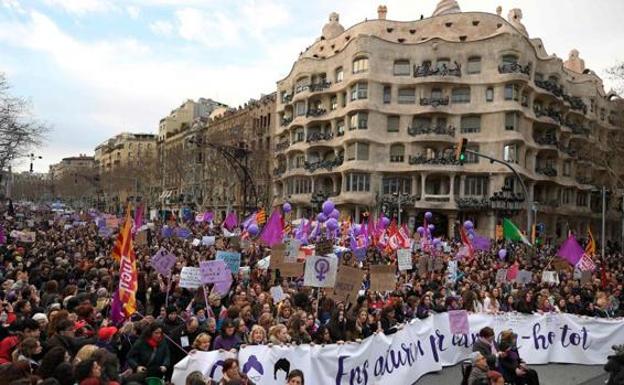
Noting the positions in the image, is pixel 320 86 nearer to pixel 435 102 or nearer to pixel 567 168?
pixel 435 102

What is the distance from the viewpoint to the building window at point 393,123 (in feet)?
181

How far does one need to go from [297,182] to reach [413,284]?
4666cm

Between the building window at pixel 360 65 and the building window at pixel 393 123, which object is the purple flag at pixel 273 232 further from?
the building window at pixel 360 65

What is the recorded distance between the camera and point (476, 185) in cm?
5281

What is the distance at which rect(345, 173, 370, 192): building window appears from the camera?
54.2m

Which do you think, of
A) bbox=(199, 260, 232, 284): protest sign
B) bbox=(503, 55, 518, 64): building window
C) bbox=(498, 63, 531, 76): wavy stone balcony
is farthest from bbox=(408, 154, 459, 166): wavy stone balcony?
bbox=(199, 260, 232, 284): protest sign

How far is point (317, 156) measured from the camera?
60.8m

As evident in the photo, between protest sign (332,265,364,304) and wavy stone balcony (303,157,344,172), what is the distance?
150ft

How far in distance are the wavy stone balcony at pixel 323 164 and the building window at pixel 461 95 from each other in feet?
37.2

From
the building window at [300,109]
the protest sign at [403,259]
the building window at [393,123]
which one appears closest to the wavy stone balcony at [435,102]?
the building window at [393,123]

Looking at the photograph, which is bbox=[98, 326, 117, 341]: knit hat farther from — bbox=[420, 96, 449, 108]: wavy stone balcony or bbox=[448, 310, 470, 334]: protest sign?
bbox=[420, 96, 449, 108]: wavy stone balcony

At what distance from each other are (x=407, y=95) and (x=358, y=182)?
8932 millimetres

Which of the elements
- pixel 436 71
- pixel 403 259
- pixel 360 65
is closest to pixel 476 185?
pixel 436 71

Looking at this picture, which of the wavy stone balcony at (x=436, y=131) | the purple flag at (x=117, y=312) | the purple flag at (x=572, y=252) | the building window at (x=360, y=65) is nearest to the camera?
the purple flag at (x=117, y=312)
